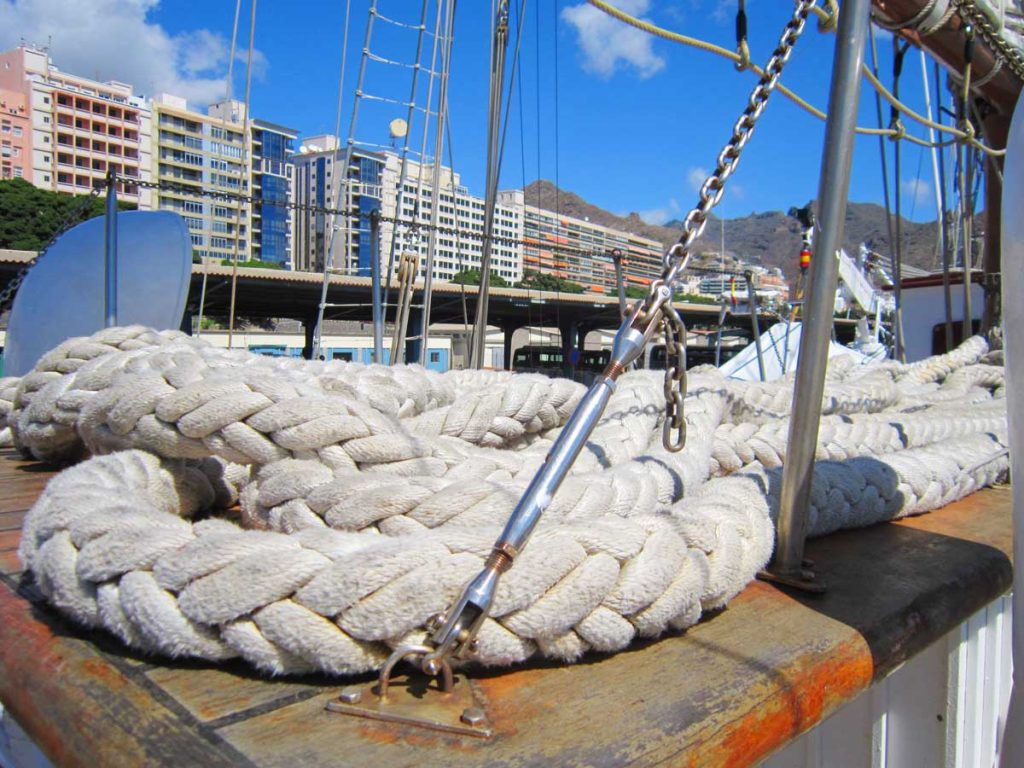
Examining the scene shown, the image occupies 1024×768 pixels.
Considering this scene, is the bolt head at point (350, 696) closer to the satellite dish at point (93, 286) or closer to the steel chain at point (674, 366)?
the steel chain at point (674, 366)

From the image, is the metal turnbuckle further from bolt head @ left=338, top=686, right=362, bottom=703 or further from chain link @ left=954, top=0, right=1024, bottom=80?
chain link @ left=954, top=0, right=1024, bottom=80

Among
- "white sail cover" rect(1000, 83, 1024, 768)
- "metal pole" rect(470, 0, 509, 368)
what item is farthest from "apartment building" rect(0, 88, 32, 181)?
"white sail cover" rect(1000, 83, 1024, 768)

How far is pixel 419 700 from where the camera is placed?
2.47 ft

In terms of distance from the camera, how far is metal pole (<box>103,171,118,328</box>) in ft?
7.77

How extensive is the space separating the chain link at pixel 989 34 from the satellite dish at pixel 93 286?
2607mm

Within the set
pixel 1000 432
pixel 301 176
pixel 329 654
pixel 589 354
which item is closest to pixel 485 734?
pixel 329 654

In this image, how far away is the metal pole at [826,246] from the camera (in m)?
1.03

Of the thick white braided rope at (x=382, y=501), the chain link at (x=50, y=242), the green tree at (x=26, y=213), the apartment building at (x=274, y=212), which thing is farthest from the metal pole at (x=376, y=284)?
the apartment building at (x=274, y=212)

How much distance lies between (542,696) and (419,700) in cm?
12

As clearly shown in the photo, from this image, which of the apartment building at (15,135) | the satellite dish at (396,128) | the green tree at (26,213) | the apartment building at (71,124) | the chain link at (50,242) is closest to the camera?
the chain link at (50,242)

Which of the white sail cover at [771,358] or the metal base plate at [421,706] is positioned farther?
the white sail cover at [771,358]

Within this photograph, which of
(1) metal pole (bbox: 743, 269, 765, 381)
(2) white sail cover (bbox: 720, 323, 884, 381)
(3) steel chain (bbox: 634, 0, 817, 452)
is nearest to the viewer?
(3) steel chain (bbox: 634, 0, 817, 452)

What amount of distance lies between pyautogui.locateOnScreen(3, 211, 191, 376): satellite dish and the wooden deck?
187 cm

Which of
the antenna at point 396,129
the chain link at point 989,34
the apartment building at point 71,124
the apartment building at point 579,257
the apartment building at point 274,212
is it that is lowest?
the apartment building at point 579,257
